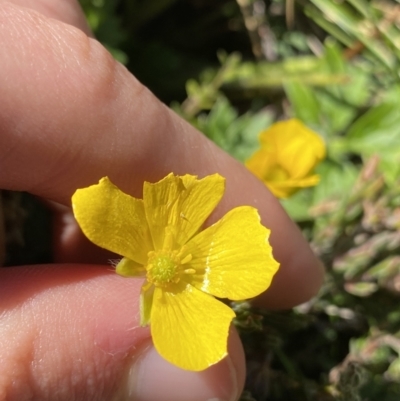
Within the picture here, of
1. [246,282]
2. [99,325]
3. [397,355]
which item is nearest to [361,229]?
[397,355]

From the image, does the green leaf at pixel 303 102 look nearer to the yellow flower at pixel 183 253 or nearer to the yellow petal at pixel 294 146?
the yellow petal at pixel 294 146

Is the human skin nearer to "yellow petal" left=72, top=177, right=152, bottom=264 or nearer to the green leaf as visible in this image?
"yellow petal" left=72, top=177, right=152, bottom=264

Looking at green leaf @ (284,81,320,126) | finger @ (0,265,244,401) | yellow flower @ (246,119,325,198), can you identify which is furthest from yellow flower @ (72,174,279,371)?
green leaf @ (284,81,320,126)

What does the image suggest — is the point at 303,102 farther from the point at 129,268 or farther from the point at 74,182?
the point at 129,268

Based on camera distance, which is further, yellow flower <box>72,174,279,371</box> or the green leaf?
the green leaf

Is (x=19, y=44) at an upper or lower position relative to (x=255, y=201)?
upper

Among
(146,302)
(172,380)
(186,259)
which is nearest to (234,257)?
(186,259)

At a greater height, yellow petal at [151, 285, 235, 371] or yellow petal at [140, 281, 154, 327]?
yellow petal at [151, 285, 235, 371]

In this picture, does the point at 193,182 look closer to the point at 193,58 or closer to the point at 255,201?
the point at 255,201
